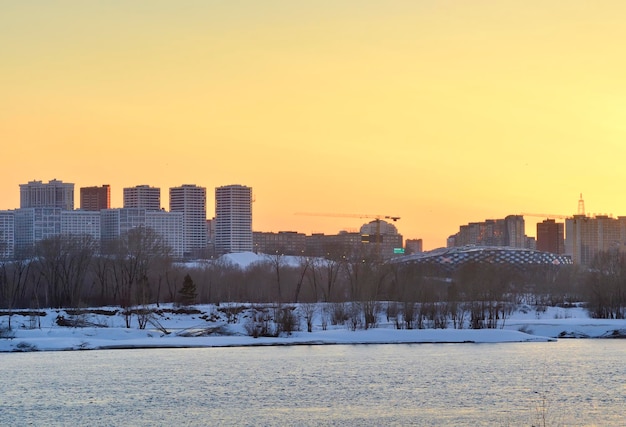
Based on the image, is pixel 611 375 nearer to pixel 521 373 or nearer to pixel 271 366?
pixel 521 373

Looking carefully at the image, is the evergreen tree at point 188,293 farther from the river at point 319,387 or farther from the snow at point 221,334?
the river at point 319,387

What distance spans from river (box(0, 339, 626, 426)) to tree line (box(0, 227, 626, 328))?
18076 mm

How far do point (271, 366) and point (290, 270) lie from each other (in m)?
86.3

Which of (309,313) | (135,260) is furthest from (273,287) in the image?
(309,313)

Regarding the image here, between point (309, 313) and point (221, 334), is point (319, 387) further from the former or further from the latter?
point (309, 313)

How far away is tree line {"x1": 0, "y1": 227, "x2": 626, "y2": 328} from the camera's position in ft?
243

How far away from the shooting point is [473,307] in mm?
70625

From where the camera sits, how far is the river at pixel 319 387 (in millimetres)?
30062

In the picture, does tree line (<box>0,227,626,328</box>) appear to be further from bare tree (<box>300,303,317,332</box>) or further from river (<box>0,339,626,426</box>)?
river (<box>0,339,626,426</box>)

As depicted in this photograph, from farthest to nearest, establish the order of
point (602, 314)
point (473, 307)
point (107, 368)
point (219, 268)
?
point (219, 268), point (602, 314), point (473, 307), point (107, 368)

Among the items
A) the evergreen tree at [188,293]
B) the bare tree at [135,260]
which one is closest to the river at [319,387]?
the evergreen tree at [188,293]

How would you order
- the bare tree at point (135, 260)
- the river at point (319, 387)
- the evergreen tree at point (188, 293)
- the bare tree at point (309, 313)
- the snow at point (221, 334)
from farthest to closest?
the bare tree at point (135, 260), the evergreen tree at point (188, 293), the bare tree at point (309, 313), the snow at point (221, 334), the river at point (319, 387)

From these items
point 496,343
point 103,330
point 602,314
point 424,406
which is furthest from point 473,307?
point 424,406

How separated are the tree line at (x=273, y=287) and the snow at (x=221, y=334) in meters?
2.82
